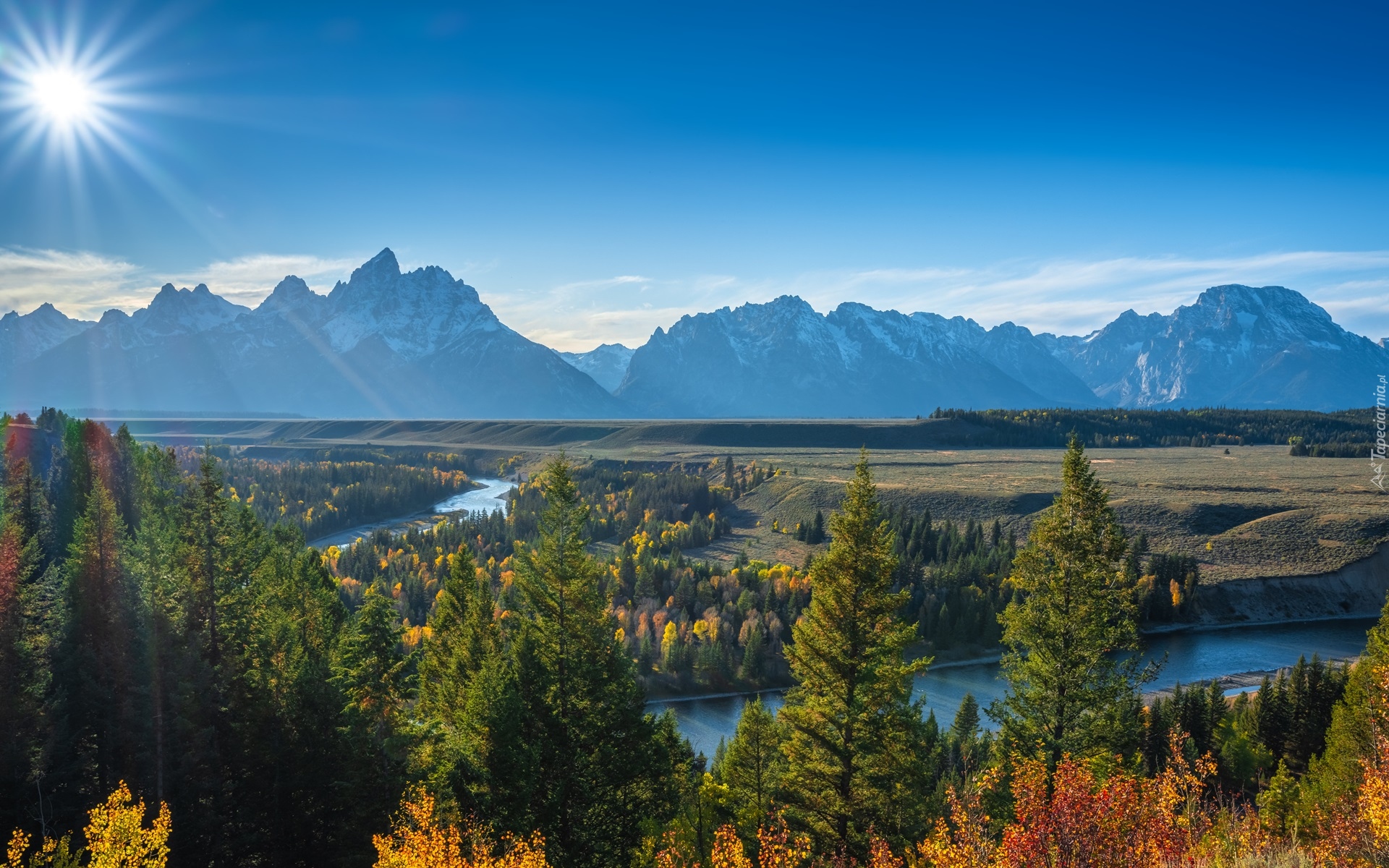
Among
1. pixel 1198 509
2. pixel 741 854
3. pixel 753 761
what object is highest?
pixel 741 854

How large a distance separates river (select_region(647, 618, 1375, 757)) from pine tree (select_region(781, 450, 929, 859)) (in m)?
44.0

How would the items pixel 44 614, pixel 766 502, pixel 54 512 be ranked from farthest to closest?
pixel 766 502
pixel 54 512
pixel 44 614

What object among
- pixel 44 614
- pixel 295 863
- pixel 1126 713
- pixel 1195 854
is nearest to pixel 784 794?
pixel 1126 713

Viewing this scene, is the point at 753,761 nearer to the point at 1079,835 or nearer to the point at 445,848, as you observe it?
the point at 445,848

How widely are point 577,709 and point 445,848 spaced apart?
6.87 m

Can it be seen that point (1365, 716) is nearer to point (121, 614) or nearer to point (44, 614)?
point (121, 614)

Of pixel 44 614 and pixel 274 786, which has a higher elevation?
pixel 44 614

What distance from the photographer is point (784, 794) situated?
87.8 feet

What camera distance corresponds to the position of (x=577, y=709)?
88.9ft

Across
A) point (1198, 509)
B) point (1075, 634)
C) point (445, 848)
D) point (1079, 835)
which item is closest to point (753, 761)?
point (1075, 634)

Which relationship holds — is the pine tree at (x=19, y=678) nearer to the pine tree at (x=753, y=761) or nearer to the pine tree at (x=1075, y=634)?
the pine tree at (x=753, y=761)

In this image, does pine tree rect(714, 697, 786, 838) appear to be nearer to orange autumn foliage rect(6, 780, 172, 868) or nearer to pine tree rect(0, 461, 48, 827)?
orange autumn foliage rect(6, 780, 172, 868)

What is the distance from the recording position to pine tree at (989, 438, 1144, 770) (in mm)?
25375

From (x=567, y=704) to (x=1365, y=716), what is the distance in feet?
101
